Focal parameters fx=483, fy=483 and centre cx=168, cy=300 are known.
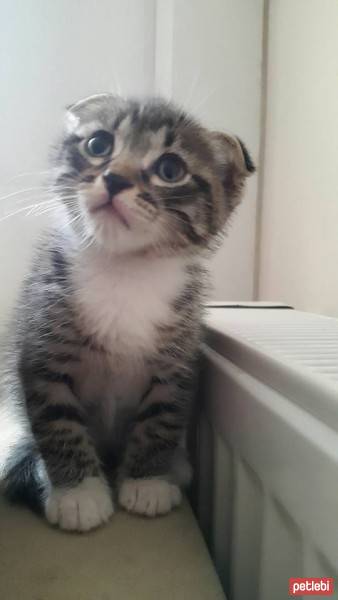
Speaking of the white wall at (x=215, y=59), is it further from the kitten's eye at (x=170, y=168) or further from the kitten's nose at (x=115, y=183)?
the kitten's nose at (x=115, y=183)

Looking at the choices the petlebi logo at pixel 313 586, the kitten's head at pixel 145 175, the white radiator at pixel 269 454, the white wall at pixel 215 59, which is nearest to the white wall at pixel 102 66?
the white wall at pixel 215 59

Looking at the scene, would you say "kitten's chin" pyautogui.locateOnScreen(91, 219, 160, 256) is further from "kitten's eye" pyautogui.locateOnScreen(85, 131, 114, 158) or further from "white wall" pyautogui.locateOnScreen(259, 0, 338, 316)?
"white wall" pyautogui.locateOnScreen(259, 0, 338, 316)

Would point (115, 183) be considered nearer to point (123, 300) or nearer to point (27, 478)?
point (123, 300)

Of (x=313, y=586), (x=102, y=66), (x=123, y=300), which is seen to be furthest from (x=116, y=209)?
(x=102, y=66)

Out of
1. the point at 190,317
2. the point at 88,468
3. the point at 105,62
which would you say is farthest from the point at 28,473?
the point at 105,62

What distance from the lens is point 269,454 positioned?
1.52 ft

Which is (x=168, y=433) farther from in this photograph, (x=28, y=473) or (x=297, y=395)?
(x=297, y=395)

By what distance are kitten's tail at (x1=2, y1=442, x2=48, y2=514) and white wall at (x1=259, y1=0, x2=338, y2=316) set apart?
620 mm

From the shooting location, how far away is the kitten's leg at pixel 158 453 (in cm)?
63

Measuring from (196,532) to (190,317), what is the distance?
0.31 m

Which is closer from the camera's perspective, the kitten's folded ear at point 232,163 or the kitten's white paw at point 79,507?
the kitten's white paw at point 79,507

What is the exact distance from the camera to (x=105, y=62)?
1247mm

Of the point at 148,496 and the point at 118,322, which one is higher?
the point at 118,322

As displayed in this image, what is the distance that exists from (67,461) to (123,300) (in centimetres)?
23
